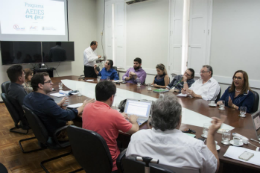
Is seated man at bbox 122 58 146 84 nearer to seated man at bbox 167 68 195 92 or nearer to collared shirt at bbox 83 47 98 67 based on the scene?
seated man at bbox 167 68 195 92

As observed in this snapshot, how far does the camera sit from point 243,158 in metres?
1.54

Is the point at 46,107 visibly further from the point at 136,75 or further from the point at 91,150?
the point at 136,75

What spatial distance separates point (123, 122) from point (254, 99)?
194 cm

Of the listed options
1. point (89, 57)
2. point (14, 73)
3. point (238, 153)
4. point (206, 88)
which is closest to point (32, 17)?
point (89, 57)

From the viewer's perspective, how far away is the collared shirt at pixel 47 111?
2.35 meters

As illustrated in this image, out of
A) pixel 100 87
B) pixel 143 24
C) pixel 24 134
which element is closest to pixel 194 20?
pixel 143 24

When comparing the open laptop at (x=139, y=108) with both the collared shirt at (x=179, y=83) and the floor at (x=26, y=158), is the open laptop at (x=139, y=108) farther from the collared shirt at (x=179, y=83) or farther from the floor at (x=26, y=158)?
the collared shirt at (x=179, y=83)

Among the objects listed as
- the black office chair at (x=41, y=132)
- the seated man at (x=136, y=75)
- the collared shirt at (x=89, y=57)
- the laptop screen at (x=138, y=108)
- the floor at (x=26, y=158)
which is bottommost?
the floor at (x=26, y=158)

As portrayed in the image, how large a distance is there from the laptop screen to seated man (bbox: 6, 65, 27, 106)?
1665 millimetres

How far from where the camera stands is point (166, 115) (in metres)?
1.34

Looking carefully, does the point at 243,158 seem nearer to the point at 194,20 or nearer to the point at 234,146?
the point at 234,146

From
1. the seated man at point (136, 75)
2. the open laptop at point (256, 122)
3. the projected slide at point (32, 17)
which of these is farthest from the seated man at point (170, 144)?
the projected slide at point (32, 17)

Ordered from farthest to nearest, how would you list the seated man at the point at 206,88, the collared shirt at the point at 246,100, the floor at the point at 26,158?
the seated man at the point at 206,88, the collared shirt at the point at 246,100, the floor at the point at 26,158

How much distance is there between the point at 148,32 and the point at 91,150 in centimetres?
512
